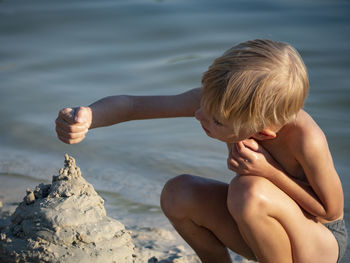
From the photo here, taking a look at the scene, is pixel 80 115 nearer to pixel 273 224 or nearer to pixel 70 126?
pixel 70 126

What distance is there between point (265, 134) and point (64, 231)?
0.82 metres

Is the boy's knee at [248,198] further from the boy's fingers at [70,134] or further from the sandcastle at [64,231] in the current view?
the boy's fingers at [70,134]

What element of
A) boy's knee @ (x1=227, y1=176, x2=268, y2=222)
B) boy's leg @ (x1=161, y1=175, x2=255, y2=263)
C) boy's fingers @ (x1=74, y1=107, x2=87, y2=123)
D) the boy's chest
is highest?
boy's fingers @ (x1=74, y1=107, x2=87, y2=123)

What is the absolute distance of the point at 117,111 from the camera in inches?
95.1

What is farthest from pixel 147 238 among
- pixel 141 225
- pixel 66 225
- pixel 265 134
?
pixel 265 134

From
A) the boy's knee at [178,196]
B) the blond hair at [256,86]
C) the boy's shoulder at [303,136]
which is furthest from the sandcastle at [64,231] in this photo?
A: the boy's shoulder at [303,136]

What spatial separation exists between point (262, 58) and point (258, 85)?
0.11 meters

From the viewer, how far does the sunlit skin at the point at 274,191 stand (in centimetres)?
205

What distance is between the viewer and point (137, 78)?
562cm

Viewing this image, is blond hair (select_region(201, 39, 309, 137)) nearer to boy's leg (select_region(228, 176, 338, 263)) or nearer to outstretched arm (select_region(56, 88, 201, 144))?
boy's leg (select_region(228, 176, 338, 263))

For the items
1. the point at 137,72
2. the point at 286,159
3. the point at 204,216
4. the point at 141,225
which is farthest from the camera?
the point at 137,72

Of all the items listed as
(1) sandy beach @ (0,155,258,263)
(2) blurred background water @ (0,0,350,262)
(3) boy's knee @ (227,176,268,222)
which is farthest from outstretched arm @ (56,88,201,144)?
(2) blurred background water @ (0,0,350,262)

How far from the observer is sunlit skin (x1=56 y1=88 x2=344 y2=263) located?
205 cm

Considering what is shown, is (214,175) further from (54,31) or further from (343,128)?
(54,31)
